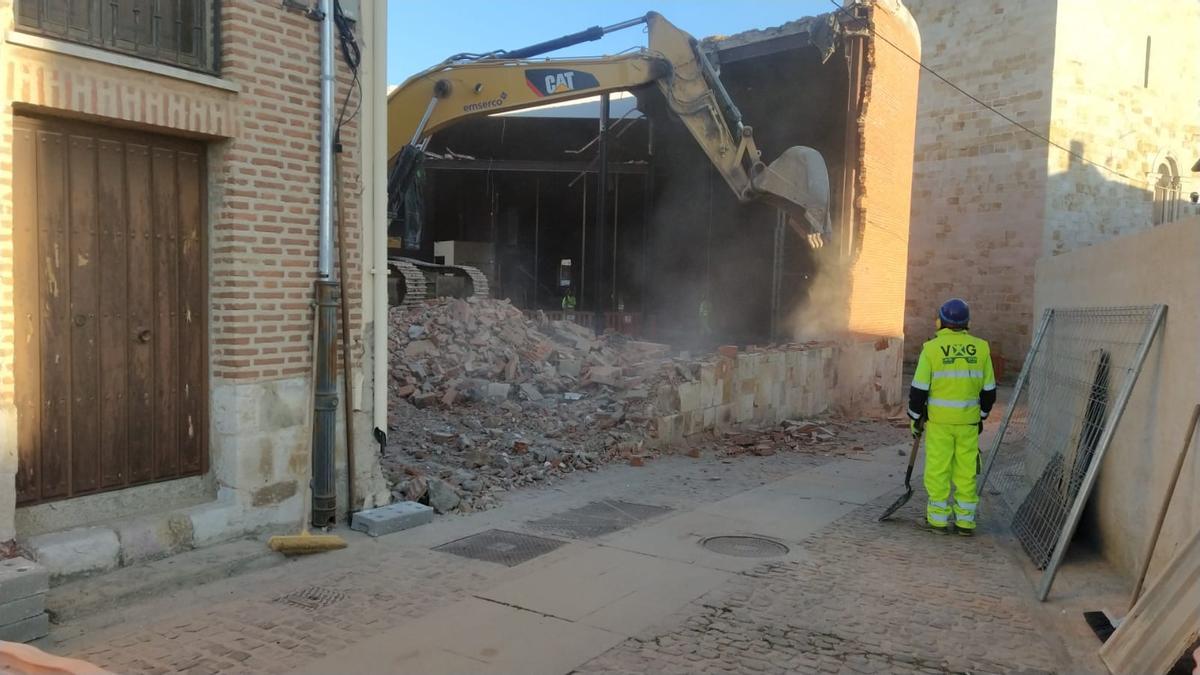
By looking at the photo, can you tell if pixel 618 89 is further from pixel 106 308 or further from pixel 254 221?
pixel 106 308

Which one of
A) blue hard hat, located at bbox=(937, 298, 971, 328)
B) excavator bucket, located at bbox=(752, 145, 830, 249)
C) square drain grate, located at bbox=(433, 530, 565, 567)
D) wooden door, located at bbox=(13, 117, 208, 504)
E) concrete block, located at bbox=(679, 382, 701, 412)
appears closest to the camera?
wooden door, located at bbox=(13, 117, 208, 504)

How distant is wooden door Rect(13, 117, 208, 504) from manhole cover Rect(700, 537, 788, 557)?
357cm

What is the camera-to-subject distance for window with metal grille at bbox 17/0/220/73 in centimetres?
461

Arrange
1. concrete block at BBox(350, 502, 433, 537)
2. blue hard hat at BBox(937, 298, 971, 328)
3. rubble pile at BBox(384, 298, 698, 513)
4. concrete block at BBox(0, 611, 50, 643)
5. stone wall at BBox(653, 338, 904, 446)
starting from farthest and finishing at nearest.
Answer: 1. stone wall at BBox(653, 338, 904, 446)
2. rubble pile at BBox(384, 298, 698, 513)
3. blue hard hat at BBox(937, 298, 971, 328)
4. concrete block at BBox(350, 502, 433, 537)
5. concrete block at BBox(0, 611, 50, 643)

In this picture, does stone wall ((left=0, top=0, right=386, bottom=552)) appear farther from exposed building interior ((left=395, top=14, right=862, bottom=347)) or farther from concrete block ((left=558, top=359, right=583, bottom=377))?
exposed building interior ((left=395, top=14, right=862, bottom=347))

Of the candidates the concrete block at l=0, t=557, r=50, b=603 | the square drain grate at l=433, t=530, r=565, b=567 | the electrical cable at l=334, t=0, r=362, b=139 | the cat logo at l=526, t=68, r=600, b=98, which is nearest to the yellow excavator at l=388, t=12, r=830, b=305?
the cat logo at l=526, t=68, r=600, b=98

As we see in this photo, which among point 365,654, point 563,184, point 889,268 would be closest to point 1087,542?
point 365,654

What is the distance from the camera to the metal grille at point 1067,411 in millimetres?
4883

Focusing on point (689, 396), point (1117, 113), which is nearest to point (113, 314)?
point (689, 396)

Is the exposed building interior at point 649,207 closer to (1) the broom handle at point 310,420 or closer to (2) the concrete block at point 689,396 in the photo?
(2) the concrete block at point 689,396

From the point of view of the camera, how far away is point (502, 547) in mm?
5789

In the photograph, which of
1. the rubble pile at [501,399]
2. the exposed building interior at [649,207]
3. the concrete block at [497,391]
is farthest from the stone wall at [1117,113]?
the concrete block at [497,391]

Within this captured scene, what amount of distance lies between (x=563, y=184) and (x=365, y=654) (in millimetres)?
20258

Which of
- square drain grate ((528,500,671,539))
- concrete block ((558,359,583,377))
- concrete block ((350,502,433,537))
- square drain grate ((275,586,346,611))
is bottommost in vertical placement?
square drain grate ((528,500,671,539))
